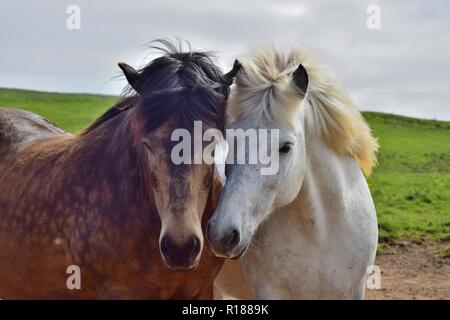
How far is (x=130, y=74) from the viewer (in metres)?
4.36

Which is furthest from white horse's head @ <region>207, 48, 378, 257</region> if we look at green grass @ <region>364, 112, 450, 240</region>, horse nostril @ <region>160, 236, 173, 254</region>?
green grass @ <region>364, 112, 450, 240</region>

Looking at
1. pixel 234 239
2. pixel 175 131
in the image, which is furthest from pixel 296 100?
pixel 234 239

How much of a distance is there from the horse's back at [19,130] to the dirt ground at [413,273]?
15.6 feet

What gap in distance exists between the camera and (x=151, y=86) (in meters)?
4.30

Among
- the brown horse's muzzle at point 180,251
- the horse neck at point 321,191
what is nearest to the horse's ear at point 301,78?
the horse neck at point 321,191

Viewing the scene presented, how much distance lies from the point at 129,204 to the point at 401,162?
2450cm

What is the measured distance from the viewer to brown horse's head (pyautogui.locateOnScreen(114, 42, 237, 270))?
12.3ft

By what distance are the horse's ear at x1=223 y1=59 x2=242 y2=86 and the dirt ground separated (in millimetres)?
5191

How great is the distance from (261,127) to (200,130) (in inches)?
15.7

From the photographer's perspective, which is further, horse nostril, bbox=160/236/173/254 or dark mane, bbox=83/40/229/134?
dark mane, bbox=83/40/229/134

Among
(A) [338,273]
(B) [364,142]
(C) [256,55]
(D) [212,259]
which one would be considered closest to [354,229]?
(A) [338,273]

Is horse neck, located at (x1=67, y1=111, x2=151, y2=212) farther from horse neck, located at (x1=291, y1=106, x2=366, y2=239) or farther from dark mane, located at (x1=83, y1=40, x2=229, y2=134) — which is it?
horse neck, located at (x1=291, y1=106, x2=366, y2=239)

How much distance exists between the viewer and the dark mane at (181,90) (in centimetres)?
404
